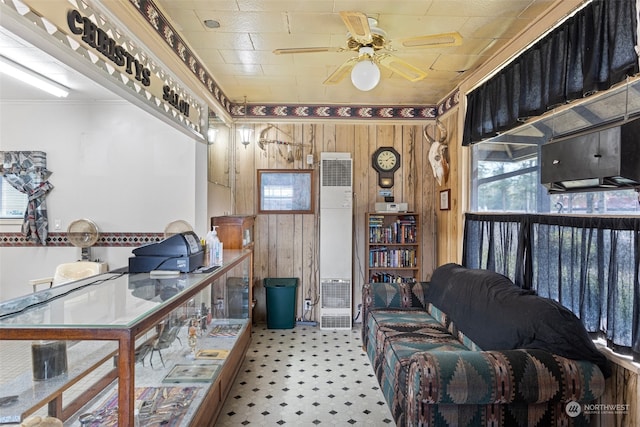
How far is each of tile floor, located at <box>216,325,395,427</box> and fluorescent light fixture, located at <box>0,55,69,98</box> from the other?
355cm

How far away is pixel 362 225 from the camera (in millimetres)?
4586

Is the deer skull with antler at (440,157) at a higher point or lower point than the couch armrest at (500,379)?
higher

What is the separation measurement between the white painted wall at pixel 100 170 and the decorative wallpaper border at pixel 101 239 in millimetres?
62

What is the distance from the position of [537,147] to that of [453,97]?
1.68 meters

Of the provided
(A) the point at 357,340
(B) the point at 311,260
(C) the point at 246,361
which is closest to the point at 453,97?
(B) the point at 311,260

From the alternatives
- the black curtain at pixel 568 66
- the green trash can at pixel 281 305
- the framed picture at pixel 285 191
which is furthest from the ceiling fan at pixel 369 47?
the green trash can at pixel 281 305

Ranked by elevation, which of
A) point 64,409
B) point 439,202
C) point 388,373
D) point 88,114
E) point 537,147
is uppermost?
point 88,114

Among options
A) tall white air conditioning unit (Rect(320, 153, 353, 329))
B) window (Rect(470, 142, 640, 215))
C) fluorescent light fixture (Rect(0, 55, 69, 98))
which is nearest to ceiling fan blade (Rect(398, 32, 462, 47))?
window (Rect(470, 142, 640, 215))

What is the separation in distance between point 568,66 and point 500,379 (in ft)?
6.14

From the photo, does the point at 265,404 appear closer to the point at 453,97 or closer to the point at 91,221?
the point at 91,221

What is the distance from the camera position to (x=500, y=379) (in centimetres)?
166

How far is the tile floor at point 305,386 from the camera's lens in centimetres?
242

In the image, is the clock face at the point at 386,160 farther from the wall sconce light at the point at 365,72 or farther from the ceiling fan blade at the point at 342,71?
the wall sconce light at the point at 365,72

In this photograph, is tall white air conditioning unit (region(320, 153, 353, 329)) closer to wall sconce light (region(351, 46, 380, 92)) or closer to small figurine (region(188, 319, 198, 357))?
wall sconce light (region(351, 46, 380, 92))
